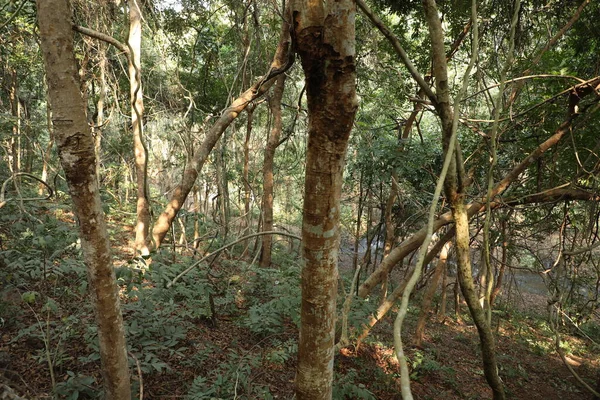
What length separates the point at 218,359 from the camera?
3.70m

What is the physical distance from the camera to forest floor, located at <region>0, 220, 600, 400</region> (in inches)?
108

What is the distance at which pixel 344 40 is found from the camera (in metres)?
1.08

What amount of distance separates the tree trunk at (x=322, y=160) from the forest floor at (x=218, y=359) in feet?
4.63

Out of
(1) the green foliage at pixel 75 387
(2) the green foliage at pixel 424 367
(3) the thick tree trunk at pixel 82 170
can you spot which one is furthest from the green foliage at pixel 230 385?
(2) the green foliage at pixel 424 367

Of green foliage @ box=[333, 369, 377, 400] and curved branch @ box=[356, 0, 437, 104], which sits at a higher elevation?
curved branch @ box=[356, 0, 437, 104]

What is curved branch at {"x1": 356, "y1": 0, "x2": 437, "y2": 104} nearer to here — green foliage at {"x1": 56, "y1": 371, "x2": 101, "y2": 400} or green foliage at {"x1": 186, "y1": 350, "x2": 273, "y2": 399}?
green foliage at {"x1": 186, "y1": 350, "x2": 273, "y2": 399}

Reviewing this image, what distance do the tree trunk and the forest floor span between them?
4.63 ft

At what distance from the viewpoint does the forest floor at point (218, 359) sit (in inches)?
108

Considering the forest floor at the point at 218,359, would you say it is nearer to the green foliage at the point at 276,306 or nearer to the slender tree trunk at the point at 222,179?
the green foliage at the point at 276,306

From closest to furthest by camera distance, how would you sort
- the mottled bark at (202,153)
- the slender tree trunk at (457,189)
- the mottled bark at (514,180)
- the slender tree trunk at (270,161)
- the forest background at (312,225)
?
the forest background at (312,225) → the slender tree trunk at (457,189) → the mottled bark at (514,180) → the mottled bark at (202,153) → the slender tree trunk at (270,161)

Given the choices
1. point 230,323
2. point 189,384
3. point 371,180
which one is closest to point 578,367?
point 371,180

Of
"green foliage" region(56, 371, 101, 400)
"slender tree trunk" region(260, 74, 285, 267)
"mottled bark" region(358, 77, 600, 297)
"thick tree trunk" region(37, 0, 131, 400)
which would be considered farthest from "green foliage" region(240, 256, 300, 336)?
"slender tree trunk" region(260, 74, 285, 267)

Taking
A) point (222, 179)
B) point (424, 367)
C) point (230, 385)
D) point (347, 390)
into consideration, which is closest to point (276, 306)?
point (230, 385)

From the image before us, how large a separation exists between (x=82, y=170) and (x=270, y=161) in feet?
15.1
